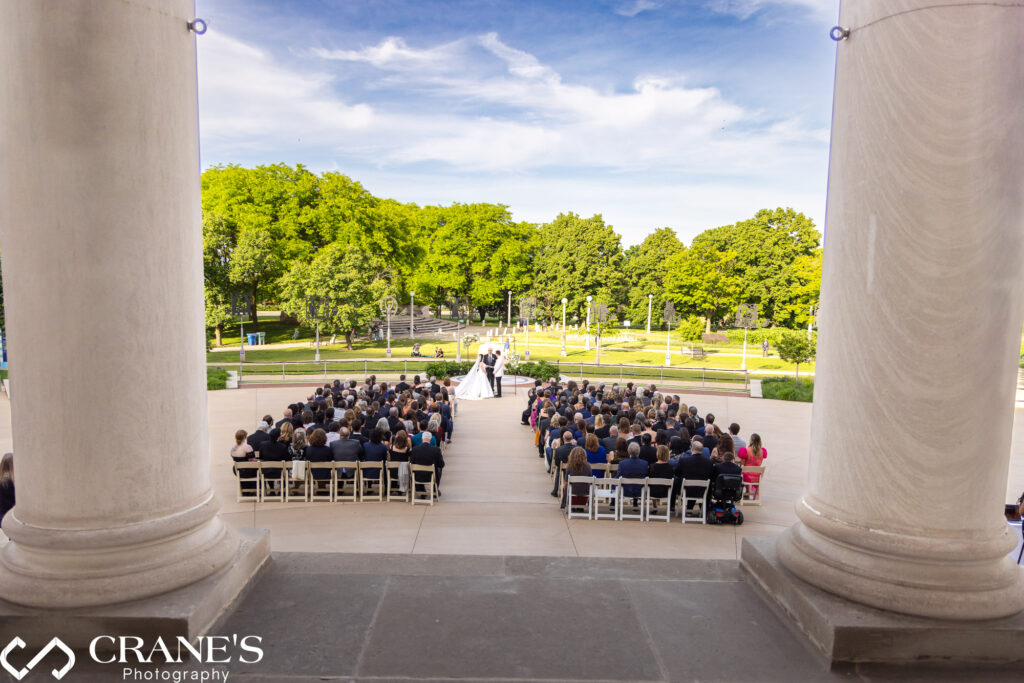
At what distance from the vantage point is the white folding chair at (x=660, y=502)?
1030 centimetres

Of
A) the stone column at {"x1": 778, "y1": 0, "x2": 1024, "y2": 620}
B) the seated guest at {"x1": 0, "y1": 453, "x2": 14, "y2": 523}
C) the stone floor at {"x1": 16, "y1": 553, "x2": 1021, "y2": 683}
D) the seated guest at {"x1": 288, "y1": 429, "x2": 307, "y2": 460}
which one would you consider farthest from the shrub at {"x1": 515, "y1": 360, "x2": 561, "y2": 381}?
the stone column at {"x1": 778, "y1": 0, "x2": 1024, "y2": 620}

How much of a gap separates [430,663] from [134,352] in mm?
2924

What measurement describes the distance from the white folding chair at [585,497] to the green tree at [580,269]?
6357 centimetres

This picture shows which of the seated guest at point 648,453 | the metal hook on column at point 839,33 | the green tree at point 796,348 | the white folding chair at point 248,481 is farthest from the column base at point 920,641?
the green tree at point 796,348

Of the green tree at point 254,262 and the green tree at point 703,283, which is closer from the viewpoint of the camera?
the green tree at point 254,262

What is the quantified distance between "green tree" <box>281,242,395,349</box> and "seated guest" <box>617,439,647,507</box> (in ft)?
128

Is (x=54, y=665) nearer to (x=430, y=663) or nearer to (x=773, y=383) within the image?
(x=430, y=663)

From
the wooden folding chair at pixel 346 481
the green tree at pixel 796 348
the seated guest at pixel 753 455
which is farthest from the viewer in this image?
the green tree at pixel 796 348

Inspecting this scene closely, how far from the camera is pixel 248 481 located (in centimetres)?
1187

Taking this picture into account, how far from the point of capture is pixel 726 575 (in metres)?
5.84

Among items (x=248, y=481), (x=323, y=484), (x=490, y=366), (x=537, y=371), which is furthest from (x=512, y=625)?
(x=537, y=371)

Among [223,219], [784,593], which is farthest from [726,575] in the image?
[223,219]

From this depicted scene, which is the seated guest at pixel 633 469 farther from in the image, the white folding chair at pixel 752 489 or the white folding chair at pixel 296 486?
the white folding chair at pixel 296 486

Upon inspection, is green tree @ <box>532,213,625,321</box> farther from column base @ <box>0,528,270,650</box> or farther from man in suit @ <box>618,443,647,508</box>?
column base @ <box>0,528,270,650</box>
